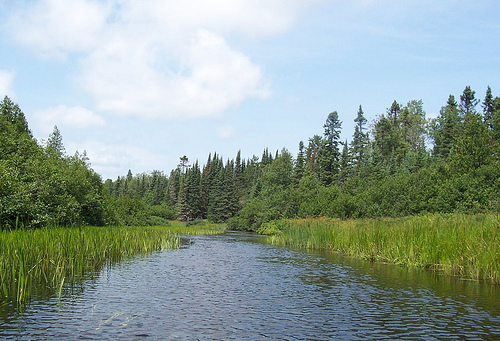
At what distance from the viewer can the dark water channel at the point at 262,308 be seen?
837 centimetres

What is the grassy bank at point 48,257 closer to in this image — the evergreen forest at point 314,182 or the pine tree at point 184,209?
the evergreen forest at point 314,182

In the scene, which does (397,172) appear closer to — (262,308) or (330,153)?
(330,153)

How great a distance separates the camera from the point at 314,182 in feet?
236

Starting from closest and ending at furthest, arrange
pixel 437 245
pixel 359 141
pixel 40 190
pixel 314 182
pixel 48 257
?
pixel 48 257 → pixel 437 245 → pixel 40 190 → pixel 314 182 → pixel 359 141

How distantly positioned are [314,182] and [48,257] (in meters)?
61.3

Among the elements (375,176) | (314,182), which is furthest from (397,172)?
(314,182)

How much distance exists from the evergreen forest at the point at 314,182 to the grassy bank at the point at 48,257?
4.41ft

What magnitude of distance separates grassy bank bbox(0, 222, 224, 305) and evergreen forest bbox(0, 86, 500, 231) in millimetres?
1343

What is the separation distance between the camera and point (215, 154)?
468 feet

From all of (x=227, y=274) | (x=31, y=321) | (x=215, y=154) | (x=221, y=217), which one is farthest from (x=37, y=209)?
(x=215, y=154)

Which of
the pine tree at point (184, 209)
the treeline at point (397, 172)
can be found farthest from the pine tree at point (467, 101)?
the pine tree at point (184, 209)

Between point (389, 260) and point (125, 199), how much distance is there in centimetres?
4284

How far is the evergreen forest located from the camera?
23.7 metres

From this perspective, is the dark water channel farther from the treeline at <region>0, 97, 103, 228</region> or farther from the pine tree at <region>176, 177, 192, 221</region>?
the pine tree at <region>176, 177, 192, 221</region>
